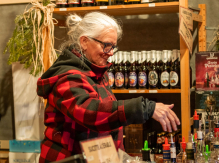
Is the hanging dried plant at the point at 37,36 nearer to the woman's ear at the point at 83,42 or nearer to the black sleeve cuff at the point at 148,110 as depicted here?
the woman's ear at the point at 83,42

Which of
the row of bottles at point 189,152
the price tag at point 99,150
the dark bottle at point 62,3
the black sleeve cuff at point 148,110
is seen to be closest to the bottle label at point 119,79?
the dark bottle at point 62,3

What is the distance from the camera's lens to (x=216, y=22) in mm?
2902

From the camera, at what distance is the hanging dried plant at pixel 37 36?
2455mm

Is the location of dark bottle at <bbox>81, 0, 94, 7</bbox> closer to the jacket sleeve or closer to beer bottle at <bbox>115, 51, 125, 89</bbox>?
beer bottle at <bbox>115, 51, 125, 89</bbox>

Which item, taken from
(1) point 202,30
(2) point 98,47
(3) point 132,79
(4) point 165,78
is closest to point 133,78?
(3) point 132,79

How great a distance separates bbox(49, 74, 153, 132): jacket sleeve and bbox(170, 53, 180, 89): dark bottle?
1414 mm

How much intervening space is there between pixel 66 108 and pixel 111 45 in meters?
0.46

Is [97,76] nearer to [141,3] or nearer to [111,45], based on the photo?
[111,45]

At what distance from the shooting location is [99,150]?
72 cm

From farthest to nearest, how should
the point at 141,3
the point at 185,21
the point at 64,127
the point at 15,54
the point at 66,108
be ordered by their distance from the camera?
the point at 15,54 → the point at 141,3 → the point at 185,21 → the point at 64,127 → the point at 66,108

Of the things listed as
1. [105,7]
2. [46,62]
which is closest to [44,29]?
[46,62]

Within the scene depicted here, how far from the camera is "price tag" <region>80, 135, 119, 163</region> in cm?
68

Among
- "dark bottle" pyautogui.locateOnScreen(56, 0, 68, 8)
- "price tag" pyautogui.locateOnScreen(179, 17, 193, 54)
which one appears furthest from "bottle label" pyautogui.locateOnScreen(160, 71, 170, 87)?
"dark bottle" pyautogui.locateOnScreen(56, 0, 68, 8)

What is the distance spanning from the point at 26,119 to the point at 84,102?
1748mm
